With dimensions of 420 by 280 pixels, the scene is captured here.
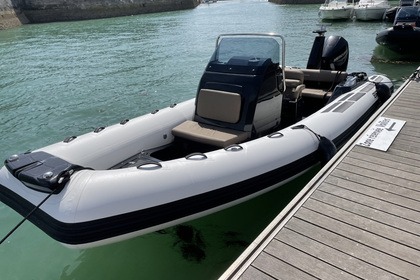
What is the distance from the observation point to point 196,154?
282 centimetres

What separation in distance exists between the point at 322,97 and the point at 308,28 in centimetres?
1461

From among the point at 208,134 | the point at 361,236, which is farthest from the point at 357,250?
the point at 208,134

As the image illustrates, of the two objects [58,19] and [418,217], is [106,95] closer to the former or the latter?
[418,217]

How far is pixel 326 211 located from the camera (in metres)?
2.35

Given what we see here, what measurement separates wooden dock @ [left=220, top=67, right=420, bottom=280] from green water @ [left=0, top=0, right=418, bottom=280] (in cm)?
89

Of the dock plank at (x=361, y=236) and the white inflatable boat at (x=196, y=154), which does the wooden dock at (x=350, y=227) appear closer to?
the dock plank at (x=361, y=236)

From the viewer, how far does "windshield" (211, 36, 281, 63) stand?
147 inches

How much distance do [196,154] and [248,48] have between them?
1.62m

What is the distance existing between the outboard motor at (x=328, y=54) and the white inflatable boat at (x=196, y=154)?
0.64 metres

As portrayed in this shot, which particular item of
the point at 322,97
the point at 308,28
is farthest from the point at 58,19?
the point at 322,97

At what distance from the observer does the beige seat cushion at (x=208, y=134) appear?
10.7ft

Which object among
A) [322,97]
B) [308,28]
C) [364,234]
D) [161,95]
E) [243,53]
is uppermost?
[243,53]

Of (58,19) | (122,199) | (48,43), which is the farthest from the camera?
(58,19)

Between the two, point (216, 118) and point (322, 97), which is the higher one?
point (216, 118)
